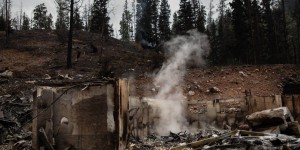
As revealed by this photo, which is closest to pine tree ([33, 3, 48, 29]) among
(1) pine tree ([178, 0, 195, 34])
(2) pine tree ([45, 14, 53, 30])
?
(2) pine tree ([45, 14, 53, 30])

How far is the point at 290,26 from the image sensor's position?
1818 inches

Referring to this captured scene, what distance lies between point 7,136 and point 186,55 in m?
17.3

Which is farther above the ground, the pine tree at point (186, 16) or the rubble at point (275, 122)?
the pine tree at point (186, 16)

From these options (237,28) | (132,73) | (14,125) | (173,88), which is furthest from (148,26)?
(14,125)

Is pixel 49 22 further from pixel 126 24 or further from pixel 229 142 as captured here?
pixel 229 142

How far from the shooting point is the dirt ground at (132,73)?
20.9 meters

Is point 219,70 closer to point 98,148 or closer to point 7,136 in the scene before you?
point 7,136

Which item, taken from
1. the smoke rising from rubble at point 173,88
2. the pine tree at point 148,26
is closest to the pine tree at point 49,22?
the pine tree at point 148,26

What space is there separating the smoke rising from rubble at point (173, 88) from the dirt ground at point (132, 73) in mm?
587

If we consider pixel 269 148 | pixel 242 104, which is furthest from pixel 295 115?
pixel 269 148

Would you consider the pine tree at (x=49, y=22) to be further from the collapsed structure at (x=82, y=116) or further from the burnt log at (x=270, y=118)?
the collapsed structure at (x=82, y=116)

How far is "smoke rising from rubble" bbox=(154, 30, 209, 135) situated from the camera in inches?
622

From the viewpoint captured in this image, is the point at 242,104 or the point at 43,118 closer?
the point at 43,118

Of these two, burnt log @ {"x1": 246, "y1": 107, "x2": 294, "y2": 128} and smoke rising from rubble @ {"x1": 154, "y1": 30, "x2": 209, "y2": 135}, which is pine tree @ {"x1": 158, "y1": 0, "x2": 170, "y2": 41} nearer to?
smoke rising from rubble @ {"x1": 154, "y1": 30, "x2": 209, "y2": 135}
